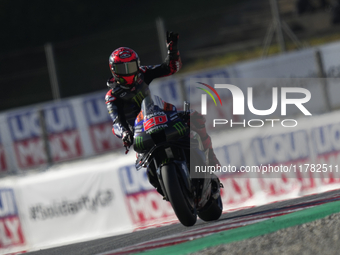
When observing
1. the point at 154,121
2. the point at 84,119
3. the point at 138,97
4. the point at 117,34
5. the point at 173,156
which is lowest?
the point at 173,156

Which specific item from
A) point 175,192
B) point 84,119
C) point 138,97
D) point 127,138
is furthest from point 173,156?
point 84,119

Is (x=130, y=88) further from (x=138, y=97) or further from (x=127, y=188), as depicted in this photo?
(x=127, y=188)

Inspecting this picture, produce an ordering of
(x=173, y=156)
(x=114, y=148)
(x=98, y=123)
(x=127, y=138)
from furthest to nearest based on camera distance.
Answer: (x=98, y=123)
(x=114, y=148)
(x=127, y=138)
(x=173, y=156)

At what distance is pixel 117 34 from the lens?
12.8 m

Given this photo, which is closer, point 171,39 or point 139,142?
point 139,142

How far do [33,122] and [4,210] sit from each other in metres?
2.53

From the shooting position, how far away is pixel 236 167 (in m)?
7.27

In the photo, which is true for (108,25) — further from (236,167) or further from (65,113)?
(236,167)

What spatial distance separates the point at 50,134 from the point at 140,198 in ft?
9.57

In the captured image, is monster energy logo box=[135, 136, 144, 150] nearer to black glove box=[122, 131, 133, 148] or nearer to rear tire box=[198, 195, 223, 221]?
black glove box=[122, 131, 133, 148]

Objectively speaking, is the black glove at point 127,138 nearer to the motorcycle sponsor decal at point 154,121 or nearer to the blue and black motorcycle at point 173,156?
the blue and black motorcycle at point 173,156

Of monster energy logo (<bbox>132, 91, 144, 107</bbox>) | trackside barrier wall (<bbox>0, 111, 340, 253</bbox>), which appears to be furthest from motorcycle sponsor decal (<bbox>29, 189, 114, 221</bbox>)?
monster energy logo (<bbox>132, 91, 144, 107</bbox>)

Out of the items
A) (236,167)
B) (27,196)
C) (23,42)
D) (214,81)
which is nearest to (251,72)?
(214,81)

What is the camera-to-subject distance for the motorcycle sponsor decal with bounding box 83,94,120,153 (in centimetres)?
966
